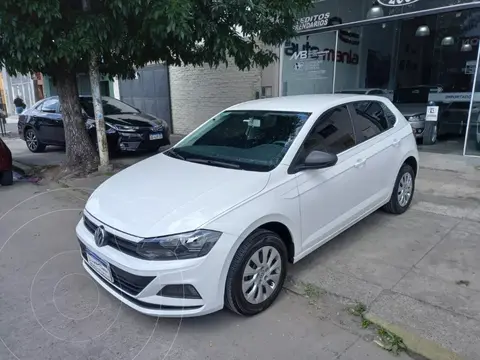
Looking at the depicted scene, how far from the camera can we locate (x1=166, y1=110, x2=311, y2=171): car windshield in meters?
3.27

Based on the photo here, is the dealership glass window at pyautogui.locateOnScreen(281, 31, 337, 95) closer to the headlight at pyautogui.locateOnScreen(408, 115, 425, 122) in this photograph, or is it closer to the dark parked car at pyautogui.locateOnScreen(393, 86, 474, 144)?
the dark parked car at pyautogui.locateOnScreen(393, 86, 474, 144)

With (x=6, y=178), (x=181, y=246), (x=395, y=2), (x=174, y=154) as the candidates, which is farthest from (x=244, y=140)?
(x=395, y=2)

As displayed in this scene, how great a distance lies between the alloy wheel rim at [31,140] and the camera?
10703 millimetres

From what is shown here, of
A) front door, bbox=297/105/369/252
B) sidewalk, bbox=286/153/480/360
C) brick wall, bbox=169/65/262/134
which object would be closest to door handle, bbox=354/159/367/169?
front door, bbox=297/105/369/252

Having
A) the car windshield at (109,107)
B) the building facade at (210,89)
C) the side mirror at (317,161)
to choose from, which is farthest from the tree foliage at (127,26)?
the building facade at (210,89)

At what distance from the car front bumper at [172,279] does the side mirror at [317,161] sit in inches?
39.0

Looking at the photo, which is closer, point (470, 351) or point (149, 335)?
point (470, 351)

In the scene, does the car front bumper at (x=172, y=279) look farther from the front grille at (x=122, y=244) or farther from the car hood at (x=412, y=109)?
the car hood at (x=412, y=109)

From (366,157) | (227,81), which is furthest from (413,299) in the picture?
(227,81)

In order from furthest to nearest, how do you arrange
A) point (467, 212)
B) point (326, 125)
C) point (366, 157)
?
1. point (467, 212)
2. point (366, 157)
3. point (326, 125)

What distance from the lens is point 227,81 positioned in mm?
11930

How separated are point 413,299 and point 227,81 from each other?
32.8 ft

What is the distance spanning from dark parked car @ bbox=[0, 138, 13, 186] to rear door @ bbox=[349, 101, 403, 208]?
6175 millimetres

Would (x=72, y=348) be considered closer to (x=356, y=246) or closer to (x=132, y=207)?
(x=132, y=207)
